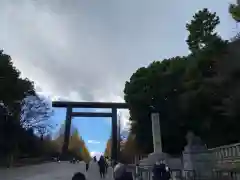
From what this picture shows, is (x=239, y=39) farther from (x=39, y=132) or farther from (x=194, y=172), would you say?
(x=39, y=132)

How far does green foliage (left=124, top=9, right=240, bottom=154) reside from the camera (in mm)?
28969

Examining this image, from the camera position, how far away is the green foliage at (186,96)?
2897 centimetres

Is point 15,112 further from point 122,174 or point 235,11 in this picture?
point 122,174

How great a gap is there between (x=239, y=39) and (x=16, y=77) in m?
35.1

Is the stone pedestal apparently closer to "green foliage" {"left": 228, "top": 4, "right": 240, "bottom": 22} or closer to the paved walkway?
"green foliage" {"left": 228, "top": 4, "right": 240, "bottom": 22}

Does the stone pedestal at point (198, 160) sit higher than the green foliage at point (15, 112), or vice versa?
the green foliage at point (15, 112)

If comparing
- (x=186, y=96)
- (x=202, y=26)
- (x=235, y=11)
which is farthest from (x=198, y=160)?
(x=202, y=26)

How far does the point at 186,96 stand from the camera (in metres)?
30.8

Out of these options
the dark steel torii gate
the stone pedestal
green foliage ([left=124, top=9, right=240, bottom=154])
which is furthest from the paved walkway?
the dark steel torii gate

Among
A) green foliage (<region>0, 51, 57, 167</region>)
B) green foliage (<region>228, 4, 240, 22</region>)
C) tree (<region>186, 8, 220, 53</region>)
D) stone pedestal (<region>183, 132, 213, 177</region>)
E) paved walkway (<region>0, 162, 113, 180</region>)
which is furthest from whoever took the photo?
green foliage (<region>0, 51, 57, 167</region>)

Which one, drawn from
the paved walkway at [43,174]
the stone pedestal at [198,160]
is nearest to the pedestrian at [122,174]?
the stone pedestal at [198,160]

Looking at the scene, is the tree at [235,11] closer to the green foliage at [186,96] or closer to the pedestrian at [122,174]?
the green foliage at [186,96]

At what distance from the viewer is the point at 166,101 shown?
39.5 meters

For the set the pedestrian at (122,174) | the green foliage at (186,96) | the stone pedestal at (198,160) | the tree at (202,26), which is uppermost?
the tree at (202,26)
